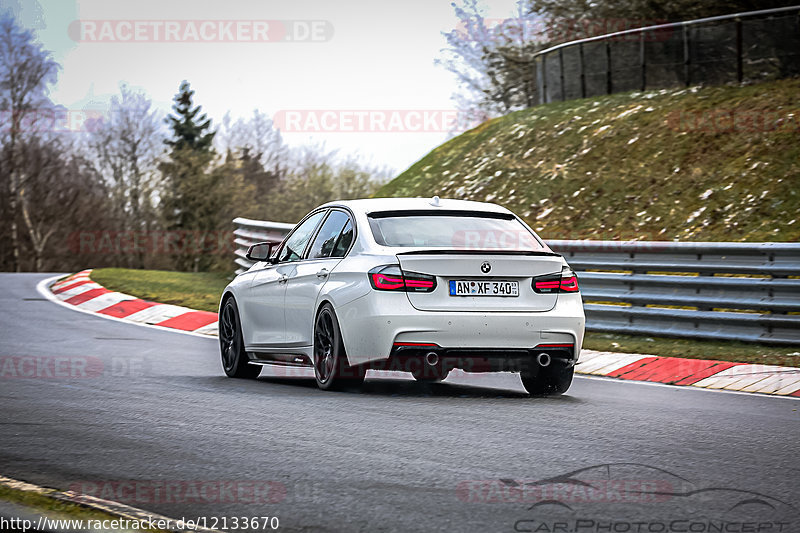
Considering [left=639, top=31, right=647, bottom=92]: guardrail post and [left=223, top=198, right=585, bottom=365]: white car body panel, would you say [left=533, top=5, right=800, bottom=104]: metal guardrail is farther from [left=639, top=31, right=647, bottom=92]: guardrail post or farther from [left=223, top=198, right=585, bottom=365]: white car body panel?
[left=223, top=198, right=585, bottom=365]: white car body panel

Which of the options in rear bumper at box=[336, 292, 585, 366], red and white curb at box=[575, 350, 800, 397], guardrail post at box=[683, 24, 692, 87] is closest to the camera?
rear bumper at box=[336, 292, 585, 366]

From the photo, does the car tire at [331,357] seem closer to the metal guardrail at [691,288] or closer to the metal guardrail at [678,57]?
the metal guardrail at [691,288]

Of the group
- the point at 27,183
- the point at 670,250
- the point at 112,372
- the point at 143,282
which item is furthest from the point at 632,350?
the point at 27,183

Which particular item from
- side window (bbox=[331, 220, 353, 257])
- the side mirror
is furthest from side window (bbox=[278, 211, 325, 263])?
side window (bbox=[331, 220, 353, 257])

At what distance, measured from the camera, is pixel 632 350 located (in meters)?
12.8

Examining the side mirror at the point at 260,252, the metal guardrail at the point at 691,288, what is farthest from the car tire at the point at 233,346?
the metal guardrail at the point at 691,288

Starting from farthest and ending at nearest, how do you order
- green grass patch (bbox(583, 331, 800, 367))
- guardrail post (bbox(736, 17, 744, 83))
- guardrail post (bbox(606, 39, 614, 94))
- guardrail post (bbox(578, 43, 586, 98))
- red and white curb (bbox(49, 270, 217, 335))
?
guardrail post (bbox(578, 43, 586, 98)) < guardrail post (bbox(606, 39, 614, 94)) < guardrail post (bbox(736, 17, 744, 83)) < red and white curb (bbox(49, 270, 217, 335)) < green grass patch (bbox(583, 331, 800, 367))

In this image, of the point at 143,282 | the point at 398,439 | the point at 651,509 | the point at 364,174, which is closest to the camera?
the point at 651,509

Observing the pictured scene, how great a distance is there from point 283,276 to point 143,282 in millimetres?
11981

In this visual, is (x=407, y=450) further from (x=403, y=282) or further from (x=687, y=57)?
(x=687, y=57)

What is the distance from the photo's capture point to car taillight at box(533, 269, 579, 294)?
368 inches

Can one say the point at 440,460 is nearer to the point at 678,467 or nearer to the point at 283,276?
the point at 678,467

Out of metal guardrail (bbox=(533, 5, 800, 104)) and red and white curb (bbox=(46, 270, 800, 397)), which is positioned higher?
metal guardrail (bbox=(533, 5, 800, 104))

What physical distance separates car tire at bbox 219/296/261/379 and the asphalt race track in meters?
0.33
